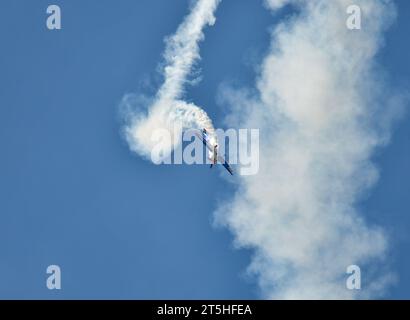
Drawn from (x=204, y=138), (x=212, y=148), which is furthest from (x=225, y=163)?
(x=204, y=138)

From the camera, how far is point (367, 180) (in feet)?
344

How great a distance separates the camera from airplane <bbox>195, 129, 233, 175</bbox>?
102000mm

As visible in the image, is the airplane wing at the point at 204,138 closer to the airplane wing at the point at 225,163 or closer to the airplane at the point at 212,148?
the airplane at the point at 212,148

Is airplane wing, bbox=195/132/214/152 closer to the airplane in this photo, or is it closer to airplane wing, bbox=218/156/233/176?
the airplane

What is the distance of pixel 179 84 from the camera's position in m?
101

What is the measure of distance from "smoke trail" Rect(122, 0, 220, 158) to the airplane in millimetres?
816

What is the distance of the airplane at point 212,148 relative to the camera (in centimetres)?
10200

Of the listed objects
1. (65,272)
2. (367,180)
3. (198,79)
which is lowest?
(65,272)

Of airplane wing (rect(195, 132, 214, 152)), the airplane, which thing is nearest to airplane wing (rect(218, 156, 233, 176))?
the airplane

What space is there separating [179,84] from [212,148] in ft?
24.5
